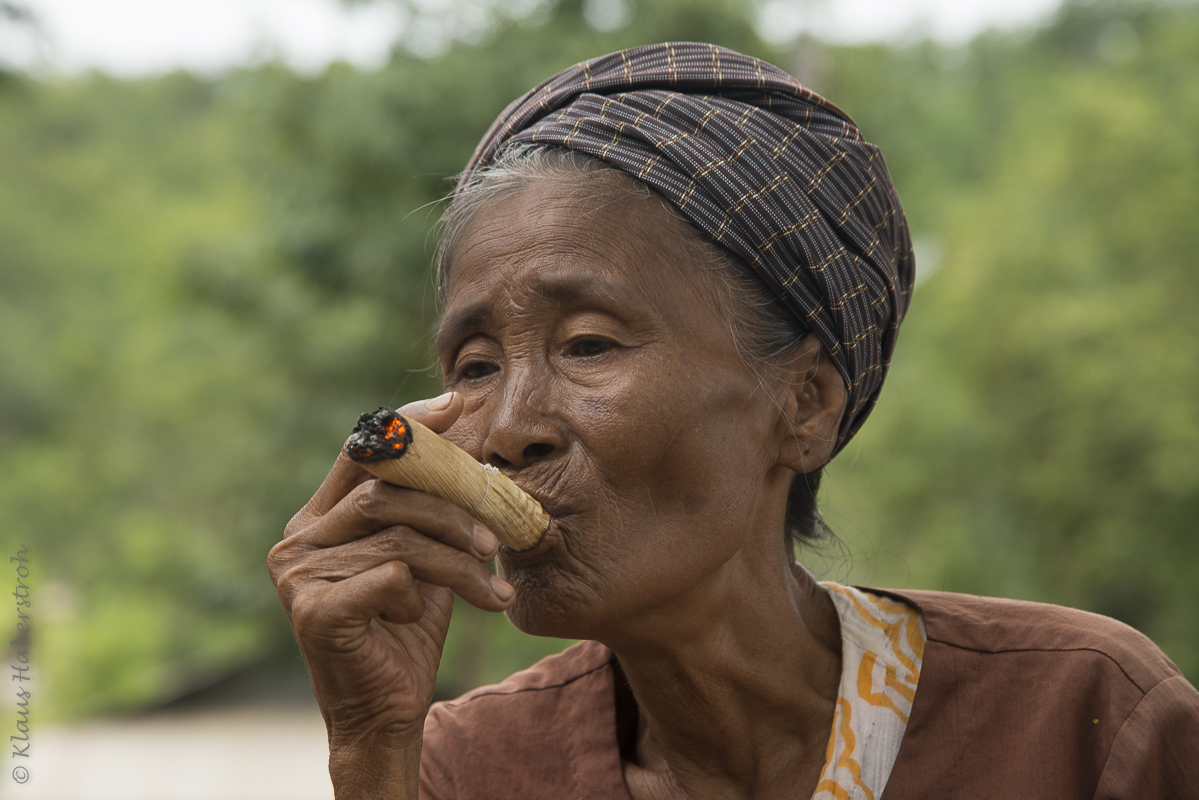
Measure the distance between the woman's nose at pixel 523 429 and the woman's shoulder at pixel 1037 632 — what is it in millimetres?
1021

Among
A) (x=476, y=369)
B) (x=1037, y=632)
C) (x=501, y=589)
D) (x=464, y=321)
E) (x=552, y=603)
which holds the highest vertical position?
(x=464, y=321)

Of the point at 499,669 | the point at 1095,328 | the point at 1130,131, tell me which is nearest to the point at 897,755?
the point at 499,669

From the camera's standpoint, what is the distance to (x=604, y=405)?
2094 mm

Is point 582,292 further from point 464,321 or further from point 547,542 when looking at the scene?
point 547,542

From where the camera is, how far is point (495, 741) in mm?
2574

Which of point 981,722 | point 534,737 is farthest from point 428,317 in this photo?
point 981,722

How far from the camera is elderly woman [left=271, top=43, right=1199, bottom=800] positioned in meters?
2.04

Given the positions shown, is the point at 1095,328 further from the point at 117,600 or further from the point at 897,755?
the point at 117,600

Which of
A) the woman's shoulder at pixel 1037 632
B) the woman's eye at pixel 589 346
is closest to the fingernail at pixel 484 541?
the woman's eye at pixel 589 346

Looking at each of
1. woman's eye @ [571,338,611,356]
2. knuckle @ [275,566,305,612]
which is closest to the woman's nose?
woman's eye @ [571,338,611,356]

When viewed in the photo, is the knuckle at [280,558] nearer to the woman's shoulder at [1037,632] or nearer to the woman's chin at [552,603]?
the woman's chin at [552,603]

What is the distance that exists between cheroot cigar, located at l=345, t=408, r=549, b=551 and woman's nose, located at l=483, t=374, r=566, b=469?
0.11 meters

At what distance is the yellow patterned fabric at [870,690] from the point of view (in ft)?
7.53

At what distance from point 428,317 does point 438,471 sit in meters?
11.3
